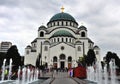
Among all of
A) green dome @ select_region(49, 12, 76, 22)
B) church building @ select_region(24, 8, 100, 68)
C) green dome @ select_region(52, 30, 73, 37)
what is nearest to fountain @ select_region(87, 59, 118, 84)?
church building @ select_region(24, 8, 100, 68)

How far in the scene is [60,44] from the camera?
6756 cm

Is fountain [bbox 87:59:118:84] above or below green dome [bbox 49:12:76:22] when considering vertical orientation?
below

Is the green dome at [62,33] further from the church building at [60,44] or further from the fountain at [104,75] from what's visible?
the fountain at [104,75]

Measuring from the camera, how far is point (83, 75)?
3159 cm

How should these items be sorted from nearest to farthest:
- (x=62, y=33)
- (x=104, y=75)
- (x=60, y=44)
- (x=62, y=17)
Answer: (x=104, y=75), (x=60, y=44), (x=62, y=33), (x=62, y=17)

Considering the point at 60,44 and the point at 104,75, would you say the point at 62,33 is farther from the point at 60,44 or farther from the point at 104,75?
the point at 104,75

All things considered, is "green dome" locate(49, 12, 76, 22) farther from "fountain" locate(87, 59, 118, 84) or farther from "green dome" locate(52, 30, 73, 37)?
"fountain" locate(87, 59, 118, 84)

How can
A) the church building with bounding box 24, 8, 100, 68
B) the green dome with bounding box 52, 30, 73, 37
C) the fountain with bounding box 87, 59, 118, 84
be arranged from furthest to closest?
the green dome with bounding box 52, 30, 73, 37
the church building with bounding box 24, 8, 100, 68
the fountain with bounding box 87, 59, 118, 84

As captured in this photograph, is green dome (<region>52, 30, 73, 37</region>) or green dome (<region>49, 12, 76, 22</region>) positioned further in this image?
green dome (<region>49, 12, 76, 22</region>)

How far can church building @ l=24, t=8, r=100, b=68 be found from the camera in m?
67.5

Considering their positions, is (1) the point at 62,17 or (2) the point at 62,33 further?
(1) the point at 62,17

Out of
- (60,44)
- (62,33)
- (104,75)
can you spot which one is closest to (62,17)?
(62,33)

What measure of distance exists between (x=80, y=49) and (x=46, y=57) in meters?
10.7

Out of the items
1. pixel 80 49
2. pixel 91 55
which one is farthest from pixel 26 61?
pixel 91 55
